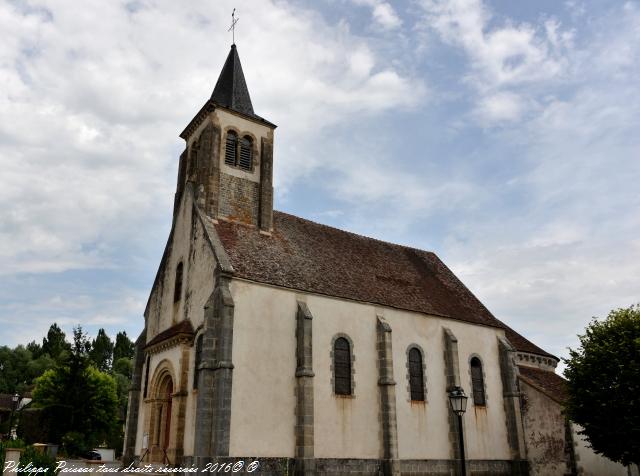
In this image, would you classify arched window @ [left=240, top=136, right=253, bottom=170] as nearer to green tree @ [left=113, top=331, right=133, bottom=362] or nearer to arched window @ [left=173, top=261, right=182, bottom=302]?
arched window @ [left=173, top=261, right=182, bottom=302]

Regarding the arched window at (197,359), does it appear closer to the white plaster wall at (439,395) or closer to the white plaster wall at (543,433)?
the white plaster wall at (439,395)

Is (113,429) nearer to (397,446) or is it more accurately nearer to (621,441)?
(397,446)

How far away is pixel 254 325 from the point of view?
768 inches

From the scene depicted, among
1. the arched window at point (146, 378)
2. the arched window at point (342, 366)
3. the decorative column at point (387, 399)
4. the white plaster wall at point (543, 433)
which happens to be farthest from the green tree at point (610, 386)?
the arched window at point (146, 378)

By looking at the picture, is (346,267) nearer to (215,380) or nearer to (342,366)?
(342,366)

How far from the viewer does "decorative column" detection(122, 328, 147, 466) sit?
2267 centimetres

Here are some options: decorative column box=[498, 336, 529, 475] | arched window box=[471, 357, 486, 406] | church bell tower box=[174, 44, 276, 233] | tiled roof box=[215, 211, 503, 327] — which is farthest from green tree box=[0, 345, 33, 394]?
decorative column box=[498, 336, 529, 475]

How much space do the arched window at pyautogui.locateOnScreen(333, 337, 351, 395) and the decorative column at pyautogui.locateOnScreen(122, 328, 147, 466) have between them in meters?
9.47

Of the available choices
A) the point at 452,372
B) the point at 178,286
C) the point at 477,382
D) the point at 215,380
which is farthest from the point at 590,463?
the point at 178,286

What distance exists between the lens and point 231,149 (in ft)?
82.2

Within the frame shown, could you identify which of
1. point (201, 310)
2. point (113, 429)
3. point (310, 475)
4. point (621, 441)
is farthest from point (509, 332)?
point (113, 429)

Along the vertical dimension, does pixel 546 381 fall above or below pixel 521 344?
below

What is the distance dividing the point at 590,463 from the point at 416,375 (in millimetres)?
8801

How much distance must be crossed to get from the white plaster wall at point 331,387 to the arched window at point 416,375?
387mm
